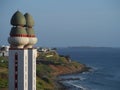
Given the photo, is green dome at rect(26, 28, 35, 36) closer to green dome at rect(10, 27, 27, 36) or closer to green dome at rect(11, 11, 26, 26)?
green dome at rect(10, 27, 27, 36)

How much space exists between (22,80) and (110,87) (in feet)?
201

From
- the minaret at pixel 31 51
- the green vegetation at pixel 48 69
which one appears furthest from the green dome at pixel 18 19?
the green vegetation at pixel 48 69

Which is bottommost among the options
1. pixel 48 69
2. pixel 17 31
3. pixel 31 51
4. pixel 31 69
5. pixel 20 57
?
pixel 48 69

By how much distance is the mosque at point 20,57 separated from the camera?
163 feet

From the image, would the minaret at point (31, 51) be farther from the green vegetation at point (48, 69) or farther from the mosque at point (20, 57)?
the green vegetation at point (48, 69)

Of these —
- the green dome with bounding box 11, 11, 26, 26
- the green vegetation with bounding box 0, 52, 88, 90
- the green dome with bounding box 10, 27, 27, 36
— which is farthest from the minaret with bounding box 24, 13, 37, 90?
the green vegetation with bounding box 0, 52, 88, 90

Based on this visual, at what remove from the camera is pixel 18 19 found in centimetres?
4978

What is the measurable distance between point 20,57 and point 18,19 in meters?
4.15

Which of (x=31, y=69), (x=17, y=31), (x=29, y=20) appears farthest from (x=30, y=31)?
(x=31, y=69)

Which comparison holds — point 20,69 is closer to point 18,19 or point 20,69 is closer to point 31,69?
point 31,69

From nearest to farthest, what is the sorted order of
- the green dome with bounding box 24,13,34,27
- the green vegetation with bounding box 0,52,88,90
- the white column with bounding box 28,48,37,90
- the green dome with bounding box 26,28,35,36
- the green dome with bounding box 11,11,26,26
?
the green dome with bounding box 11,11,26,26, the white column with bounding box 28,48,37,90, the green dome with bounding box 26,28,35,36, the green dome with bounding box 24,13,34,27, the green vegetation with bounding box 0,52,88,90

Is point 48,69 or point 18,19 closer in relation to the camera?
point 18,19

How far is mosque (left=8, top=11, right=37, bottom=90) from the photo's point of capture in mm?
49719

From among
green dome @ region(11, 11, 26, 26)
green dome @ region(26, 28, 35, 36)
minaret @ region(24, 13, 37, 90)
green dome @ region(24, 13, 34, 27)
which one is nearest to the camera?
green dome @ region(11, 11, 26, 26)
